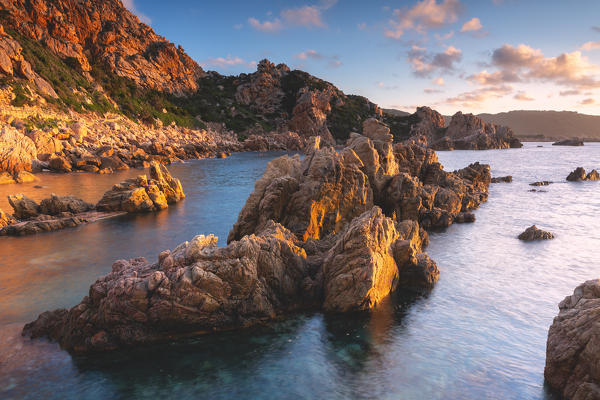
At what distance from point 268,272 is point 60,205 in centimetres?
1995

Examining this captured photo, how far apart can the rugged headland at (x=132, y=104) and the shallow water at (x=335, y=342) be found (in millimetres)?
25874

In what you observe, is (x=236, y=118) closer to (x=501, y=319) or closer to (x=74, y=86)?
(x=74, y=86)

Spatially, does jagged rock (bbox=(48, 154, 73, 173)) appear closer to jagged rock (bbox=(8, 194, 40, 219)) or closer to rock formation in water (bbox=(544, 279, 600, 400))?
jagged rock (bbox=(8, 194, 40, 219))

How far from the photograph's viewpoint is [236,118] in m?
131

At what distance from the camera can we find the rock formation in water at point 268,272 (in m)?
11.0

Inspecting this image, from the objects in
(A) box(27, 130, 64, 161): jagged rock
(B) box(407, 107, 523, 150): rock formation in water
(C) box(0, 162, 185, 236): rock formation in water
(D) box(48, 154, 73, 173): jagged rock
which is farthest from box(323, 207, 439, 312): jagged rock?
(B) box(407, 107, 523, 150): rock formation in water

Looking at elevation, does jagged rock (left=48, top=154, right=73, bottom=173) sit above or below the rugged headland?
below

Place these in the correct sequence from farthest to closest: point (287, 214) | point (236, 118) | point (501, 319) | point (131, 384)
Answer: point (236, 118) < point (287, 214) < point (501, 319) < point (131, 384)

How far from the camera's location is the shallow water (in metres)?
9.56

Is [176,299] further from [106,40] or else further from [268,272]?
[106,40]

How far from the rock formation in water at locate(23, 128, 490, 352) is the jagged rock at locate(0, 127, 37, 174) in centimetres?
3253

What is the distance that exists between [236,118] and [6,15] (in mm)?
68172

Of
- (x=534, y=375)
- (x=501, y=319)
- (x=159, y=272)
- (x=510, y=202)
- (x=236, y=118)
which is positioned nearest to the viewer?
(x=534, y=375)

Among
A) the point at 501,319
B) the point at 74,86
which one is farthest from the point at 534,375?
the point at 74,86
